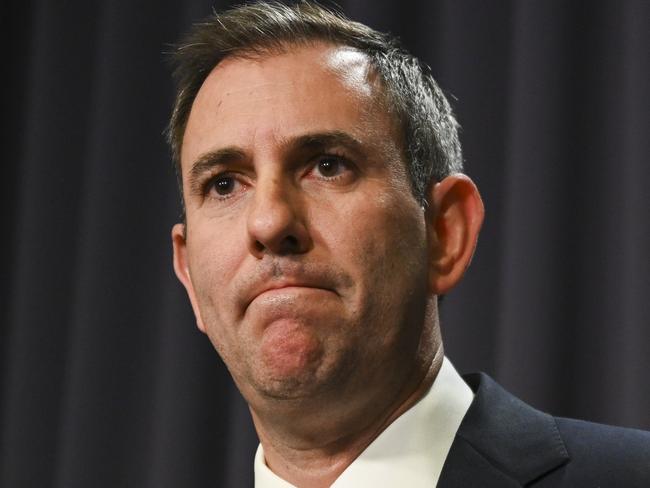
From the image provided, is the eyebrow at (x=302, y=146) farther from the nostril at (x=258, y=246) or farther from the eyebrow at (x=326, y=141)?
the nostril at (x=258, y=246)

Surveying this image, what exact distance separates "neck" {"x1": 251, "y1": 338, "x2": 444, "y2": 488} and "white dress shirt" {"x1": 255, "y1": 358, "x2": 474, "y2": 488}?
2 centimetres

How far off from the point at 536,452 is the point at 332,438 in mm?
267

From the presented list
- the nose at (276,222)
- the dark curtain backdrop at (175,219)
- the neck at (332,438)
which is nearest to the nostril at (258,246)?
the nose at (276,222)

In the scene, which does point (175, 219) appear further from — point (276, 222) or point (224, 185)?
point (276, 222)

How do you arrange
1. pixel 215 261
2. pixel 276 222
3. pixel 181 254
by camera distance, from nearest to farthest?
pixel 276 222 → pixel 215 261 → pixel 181 254

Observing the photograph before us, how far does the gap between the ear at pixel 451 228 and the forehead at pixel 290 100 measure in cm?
14

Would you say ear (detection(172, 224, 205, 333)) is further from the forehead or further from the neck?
the neck

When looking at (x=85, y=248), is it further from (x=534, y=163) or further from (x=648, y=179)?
(x=648, y=179)

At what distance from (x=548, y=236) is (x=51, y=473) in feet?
4.30

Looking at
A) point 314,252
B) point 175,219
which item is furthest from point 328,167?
point 175,219

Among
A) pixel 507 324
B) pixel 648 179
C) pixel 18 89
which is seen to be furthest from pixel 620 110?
pixel 18 89

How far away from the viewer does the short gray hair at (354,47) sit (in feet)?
4.63

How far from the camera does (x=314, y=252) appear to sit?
123cm

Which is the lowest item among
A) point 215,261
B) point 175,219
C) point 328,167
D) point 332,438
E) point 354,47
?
point 332,438
